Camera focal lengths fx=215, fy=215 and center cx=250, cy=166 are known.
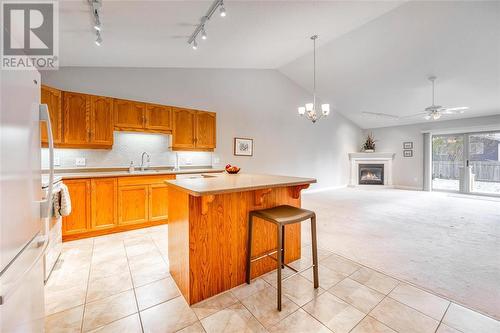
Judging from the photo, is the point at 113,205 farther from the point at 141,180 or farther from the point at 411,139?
the point at 411,139

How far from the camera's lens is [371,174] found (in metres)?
8.27

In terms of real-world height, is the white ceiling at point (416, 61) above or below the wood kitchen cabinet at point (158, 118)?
above

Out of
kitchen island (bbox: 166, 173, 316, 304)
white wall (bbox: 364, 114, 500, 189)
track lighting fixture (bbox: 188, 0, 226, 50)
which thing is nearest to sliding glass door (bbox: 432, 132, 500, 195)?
white wall (bbox: 364, 114, 500, 189)

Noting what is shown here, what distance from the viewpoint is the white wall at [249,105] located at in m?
3.74

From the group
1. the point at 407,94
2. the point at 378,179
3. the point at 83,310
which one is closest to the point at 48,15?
the point at 83,310

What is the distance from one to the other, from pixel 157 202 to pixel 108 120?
1495 mm

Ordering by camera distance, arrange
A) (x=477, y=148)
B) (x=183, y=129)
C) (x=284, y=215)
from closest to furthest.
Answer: (x=284, y=215) → (x=183, y=129) → (x=477, y=148)

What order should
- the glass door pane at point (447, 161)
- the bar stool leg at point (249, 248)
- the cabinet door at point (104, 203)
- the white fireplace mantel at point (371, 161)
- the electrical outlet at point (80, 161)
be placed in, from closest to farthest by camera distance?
the bar stool leg at point (249, 248) → the cabinet door at point (104, 203) → the electrical outlet at point (80, 161) → the glass door pane at point (447, 161) → the white fireplace mantel at point (371, 161)

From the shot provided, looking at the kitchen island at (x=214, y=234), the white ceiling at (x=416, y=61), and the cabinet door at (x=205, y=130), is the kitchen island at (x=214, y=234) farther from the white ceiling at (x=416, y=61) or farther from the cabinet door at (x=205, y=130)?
the white ceiling at (x=416, y=61)

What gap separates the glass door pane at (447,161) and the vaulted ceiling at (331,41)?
133cm

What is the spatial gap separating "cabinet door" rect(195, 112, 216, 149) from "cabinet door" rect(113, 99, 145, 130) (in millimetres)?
1020

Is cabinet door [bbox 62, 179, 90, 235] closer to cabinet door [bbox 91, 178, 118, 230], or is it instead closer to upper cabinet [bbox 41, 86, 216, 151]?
cabinet door [bbox 91, 178, 118, 230]

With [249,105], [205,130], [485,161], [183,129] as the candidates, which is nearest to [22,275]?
[183,129]

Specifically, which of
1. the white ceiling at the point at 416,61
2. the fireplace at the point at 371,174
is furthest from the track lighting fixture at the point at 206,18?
the fireplace at the point at 371,174
